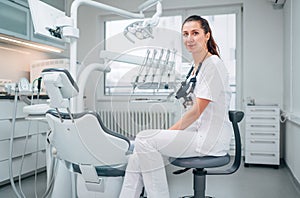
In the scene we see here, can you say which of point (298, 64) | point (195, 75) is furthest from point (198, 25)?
point (298, 64)

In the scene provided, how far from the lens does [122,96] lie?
2074mm

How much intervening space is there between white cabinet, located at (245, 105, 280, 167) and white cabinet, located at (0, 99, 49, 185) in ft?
7.74

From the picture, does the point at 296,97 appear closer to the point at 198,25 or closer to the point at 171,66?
the point at 171,66

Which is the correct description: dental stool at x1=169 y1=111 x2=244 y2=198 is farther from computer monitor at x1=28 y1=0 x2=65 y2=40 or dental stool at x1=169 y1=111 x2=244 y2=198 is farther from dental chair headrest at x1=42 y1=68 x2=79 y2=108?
computer monitor at x1=28 y1=0 x2=65 y2=40

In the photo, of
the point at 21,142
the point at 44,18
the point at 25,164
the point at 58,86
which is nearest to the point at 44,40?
the point at 21,142

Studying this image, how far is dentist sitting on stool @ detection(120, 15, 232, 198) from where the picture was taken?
Result: 1341 mm

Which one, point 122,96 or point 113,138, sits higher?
Result: point 122,96

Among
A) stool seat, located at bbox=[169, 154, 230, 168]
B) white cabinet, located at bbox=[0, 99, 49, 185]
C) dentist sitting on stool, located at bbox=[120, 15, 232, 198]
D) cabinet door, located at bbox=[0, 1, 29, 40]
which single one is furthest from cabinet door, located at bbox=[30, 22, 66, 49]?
stool seat, located at bbox=[169, 154, 230, 168]

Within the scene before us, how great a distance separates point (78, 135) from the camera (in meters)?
1.30

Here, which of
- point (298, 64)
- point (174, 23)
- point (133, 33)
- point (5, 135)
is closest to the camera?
point (133, 33)

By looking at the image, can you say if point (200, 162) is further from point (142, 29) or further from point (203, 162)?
point (142, 29)

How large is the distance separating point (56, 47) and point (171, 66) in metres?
2.29

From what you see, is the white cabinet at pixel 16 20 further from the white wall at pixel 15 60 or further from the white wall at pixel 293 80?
the white wall at pixel 293 80

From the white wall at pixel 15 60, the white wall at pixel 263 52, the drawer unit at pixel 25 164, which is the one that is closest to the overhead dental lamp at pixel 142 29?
the drawer unit at pixel 25 164
